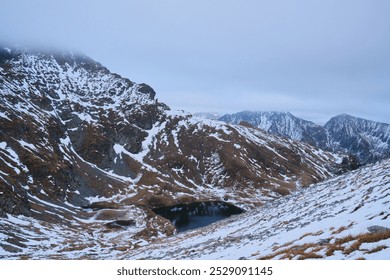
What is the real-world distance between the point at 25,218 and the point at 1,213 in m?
7.69

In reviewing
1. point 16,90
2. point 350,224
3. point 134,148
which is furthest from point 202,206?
point 350,224

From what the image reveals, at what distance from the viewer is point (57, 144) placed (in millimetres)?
153250

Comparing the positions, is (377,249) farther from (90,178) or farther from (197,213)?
(90,178)

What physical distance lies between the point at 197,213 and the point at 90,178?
51.3 m

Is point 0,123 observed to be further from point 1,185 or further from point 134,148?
point 134,148

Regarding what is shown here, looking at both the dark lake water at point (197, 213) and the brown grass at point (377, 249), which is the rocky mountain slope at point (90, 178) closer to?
the dark lake water at point (197, 213)

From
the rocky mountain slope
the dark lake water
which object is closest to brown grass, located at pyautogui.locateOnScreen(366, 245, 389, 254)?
the rocky mountain slope

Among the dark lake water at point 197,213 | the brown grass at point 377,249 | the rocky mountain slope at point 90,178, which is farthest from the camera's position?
the dark lake water at point 197,213

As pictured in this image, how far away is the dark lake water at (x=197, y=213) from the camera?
11656cm

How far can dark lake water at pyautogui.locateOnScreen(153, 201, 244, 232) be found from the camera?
117 m

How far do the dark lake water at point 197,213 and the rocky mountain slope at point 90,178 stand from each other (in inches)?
187

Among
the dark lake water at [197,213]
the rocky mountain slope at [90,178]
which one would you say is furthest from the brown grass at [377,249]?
the dark lake water at [197,213]

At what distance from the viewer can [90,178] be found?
5704 inches

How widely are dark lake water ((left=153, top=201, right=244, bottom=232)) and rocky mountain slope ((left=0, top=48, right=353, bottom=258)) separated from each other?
4.75 meters
